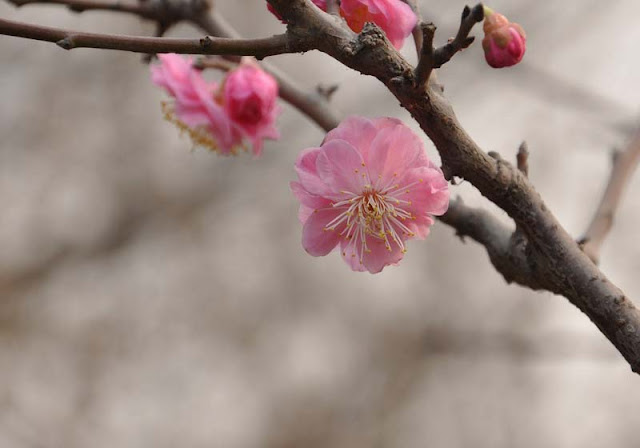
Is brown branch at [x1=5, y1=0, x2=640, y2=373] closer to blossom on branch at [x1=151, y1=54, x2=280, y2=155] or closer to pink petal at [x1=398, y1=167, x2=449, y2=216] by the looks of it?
pink petal at [x1=398, y1=167, x2=449, y2=216]

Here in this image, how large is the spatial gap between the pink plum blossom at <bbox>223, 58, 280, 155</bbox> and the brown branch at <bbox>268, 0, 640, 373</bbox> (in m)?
0.55

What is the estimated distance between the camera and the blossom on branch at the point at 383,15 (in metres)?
0.80

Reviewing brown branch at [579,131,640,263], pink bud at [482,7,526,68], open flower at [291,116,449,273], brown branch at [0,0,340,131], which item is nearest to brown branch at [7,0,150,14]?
brown branch at [0,0,340,131]

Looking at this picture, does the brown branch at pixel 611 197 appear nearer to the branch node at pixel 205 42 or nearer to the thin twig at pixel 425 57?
the thin twig at pixel 425 57

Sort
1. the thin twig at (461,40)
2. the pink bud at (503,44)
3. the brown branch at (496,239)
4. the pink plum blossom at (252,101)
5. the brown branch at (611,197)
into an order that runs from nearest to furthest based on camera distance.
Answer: the thin twig at (461,40), the pink bud at (503,44), the brown branch at (496,239), the brown branch at (611,197), the pink plum blossom at (252,101)

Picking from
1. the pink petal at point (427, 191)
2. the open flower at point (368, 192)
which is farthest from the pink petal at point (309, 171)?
the pink petal at point (427, 191)

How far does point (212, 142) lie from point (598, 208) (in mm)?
703

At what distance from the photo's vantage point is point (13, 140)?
5.14 meters

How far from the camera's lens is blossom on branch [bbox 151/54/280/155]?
3.99 feet

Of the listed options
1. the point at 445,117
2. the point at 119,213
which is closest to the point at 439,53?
the point at 445,117

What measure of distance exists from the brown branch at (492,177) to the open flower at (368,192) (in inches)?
2.5

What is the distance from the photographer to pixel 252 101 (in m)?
1.20

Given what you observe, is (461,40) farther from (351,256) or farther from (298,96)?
(298,96)

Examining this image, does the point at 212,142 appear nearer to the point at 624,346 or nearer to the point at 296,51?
the point at 296,51
